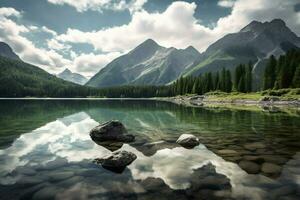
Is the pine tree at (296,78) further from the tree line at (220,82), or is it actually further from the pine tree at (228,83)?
the pine tree at (228,83)

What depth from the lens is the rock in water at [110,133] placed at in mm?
21594

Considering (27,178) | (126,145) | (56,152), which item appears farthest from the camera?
(126,145)

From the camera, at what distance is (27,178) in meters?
11.7

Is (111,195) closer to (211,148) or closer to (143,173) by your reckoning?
(143,173)

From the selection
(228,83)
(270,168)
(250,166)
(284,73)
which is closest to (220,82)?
(228,83)

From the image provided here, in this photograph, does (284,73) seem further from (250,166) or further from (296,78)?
(250,166)

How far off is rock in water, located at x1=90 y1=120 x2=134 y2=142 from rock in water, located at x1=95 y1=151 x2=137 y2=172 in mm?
7119

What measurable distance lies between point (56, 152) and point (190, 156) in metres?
9.30

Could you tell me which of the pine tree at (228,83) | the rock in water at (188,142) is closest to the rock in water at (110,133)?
the rock in water at (188,142)

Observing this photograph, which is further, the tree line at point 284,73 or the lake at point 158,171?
the tree line at point 284,73

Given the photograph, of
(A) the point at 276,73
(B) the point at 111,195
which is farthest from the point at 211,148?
(A) the point at 276,73

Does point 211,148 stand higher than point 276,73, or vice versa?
point 276,73

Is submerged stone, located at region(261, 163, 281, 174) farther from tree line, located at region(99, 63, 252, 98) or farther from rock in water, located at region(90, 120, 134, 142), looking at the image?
tree line, located at region(99, 63, 252, 98)

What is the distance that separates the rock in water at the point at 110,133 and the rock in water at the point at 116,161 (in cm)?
712
